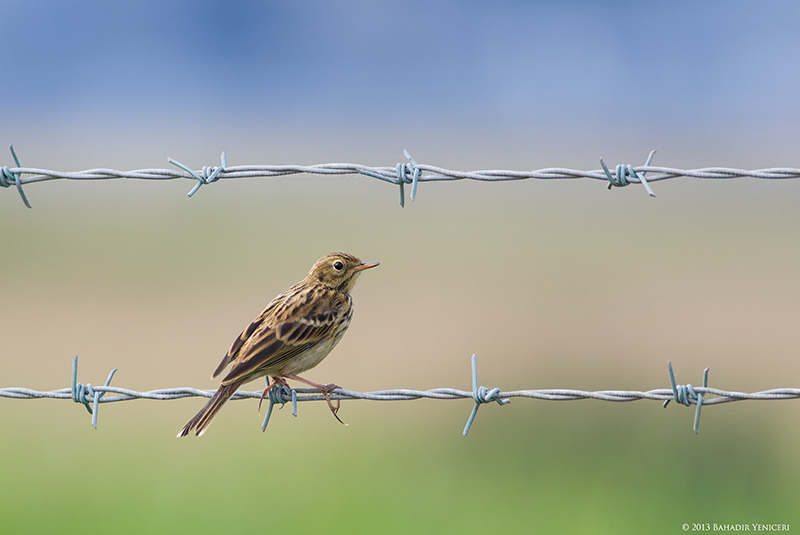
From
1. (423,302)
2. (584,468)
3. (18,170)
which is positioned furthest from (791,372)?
(18,170)

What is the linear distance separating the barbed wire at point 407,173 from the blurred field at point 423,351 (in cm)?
506

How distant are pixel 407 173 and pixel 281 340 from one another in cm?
167

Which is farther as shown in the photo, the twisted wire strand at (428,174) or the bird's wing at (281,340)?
the bird's wing at (281,340)

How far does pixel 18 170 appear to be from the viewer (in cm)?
544

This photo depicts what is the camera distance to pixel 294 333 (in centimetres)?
606

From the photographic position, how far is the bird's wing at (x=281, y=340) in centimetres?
574

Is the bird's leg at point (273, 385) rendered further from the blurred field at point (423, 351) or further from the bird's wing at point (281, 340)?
the blurred field at point (423, 351)

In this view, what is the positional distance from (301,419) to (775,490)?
696cm

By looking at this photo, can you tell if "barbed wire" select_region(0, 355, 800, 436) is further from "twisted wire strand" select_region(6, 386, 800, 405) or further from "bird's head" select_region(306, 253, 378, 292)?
"bird's head" select_region(306, 253, 378, 292)

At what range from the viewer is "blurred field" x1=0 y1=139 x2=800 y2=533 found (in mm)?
9602

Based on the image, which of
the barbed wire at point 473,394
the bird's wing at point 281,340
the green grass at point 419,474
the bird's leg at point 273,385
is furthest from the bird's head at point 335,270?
the green grass at point 419,474

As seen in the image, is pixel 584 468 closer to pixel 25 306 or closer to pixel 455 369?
pixel 455 369

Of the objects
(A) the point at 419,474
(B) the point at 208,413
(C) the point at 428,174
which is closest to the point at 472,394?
(C) the point at 428,174
